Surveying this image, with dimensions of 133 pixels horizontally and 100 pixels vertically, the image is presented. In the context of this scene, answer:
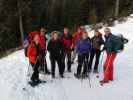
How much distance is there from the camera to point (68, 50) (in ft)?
47.9

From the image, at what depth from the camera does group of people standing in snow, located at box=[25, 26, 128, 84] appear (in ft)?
42.9

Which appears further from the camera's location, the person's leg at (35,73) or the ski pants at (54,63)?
the ski pants at (54,63)

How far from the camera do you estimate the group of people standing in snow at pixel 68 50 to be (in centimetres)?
1308

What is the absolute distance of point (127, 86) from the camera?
1353 cm

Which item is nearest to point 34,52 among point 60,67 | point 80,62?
point 60,67

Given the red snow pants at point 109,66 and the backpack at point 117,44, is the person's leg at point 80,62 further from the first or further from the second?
the backpack at point 117,44

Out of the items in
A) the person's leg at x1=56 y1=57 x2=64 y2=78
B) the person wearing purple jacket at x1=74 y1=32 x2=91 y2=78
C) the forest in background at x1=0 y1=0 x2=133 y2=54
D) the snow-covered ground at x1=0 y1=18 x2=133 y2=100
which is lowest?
the forest in background at x1=0 y1=0 x2=133 y2=54

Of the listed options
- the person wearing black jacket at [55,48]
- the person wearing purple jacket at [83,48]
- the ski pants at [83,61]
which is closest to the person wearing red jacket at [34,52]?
the person wearing black jacket at [55,48]

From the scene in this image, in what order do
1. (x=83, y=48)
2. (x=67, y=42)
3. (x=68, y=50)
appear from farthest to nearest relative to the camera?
1. (x=68, y=50)
2. (x=67, y=42)
3. (x=83, y=48)

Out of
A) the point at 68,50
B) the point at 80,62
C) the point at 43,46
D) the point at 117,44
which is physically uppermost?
the point at 117,44

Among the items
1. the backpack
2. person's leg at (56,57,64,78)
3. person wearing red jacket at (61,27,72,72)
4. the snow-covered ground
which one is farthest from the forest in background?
the backpack

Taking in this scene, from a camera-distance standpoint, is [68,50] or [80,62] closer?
[80,62]

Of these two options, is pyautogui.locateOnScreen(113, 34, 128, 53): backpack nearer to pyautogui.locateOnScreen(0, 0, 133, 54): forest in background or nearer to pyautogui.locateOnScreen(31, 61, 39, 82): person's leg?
pyautogui.locateOnScreen(31, 61, 39, 82): person's leg

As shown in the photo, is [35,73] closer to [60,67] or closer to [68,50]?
[60,67]
